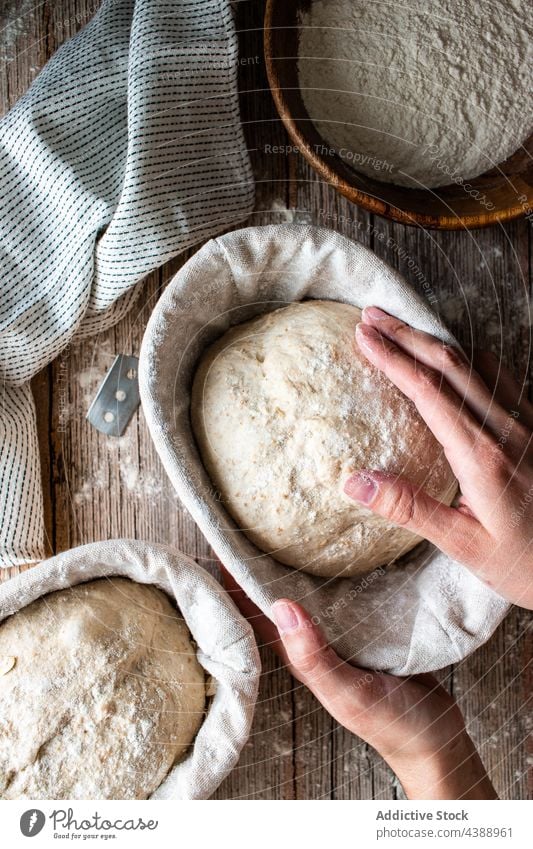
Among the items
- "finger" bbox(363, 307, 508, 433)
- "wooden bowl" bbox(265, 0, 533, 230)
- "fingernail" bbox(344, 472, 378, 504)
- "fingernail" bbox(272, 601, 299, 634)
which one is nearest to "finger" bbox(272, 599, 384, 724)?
"fingernail" bbox(272, 601, 299, 634)

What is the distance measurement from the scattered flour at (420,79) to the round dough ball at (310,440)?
6.8 inches

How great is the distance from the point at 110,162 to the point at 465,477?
420mm

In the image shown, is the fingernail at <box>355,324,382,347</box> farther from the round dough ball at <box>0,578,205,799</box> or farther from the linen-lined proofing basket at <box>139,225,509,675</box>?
the round dough ball at <box>0,578,205,799</box>

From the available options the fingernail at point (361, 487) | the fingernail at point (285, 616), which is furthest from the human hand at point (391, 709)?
the fingernail at point (361, 487)

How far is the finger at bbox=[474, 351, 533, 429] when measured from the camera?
2.20ft

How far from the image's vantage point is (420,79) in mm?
634

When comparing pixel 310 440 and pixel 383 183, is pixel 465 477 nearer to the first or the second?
pixel 310 440

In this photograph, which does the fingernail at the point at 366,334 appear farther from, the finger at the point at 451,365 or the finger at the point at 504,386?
the finger at the point at 504,386

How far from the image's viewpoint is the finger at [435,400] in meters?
0.58

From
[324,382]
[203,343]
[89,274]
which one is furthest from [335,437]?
[89,274]

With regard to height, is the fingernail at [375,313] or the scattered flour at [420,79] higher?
the scattered flour at [420,79]

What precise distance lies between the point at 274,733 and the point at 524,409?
0.40 m
